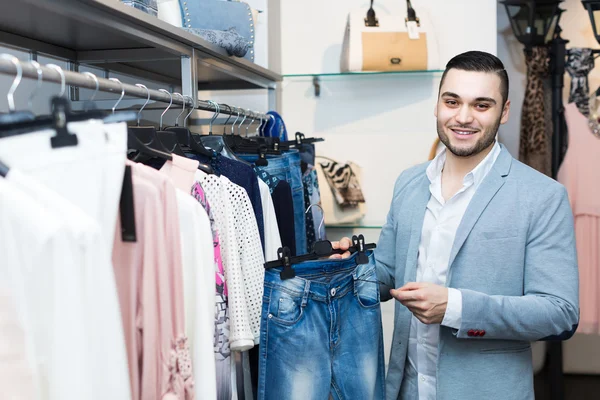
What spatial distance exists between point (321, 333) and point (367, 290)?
0.19m

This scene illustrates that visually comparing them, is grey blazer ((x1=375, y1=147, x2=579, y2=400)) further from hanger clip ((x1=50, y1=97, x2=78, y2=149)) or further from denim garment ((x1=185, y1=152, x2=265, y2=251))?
hanger clip ((x1=50, y1=97, x2=78, y2=149))

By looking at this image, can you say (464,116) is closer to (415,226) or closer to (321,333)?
(415,226)

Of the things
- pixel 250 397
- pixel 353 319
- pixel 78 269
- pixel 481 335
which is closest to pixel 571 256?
pixel 481 335

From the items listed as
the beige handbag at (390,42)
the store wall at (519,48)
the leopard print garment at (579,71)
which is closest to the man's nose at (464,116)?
the beige handbag at (390,42)

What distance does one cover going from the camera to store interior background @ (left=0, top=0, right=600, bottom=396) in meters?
3.71

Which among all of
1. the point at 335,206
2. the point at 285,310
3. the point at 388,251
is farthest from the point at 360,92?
the point at 285,310

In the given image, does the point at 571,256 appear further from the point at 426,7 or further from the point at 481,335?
the point at 426,7

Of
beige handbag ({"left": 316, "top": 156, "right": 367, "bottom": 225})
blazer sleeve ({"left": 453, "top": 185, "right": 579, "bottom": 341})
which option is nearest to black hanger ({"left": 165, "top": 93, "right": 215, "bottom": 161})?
blazer sleeve ({"left": 453, "top": 185, "right": 579, "bottom": 341})

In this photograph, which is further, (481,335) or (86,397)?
(481,335)

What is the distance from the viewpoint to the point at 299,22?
3883 millimetres

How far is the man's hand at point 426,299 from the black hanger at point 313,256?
Result: 5.7 inches

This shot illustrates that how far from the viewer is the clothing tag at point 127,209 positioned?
1.30 meters

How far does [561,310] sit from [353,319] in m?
0.57

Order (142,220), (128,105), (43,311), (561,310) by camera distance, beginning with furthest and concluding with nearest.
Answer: (128,105), (561,310), (142,220), (43,311)
